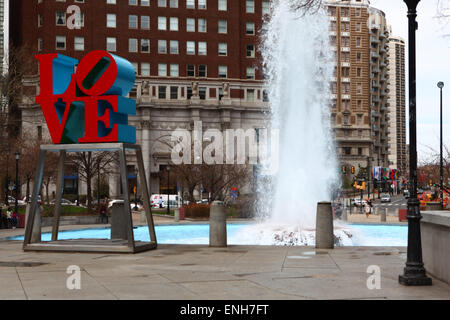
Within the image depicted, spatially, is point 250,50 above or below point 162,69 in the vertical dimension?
above

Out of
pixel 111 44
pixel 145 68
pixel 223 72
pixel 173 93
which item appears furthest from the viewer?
pixel 223 72

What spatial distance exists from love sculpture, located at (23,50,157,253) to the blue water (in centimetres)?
889

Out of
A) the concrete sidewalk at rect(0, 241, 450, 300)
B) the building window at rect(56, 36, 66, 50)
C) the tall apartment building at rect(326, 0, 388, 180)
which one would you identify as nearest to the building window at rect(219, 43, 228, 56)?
the building window at rect(56, 36, 66, 50)

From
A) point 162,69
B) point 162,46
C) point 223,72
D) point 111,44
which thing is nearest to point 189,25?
point 162,46

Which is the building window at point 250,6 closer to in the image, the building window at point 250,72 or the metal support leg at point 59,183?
the building window at point 250,72

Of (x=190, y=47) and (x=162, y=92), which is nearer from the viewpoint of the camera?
(x=162, y=92)

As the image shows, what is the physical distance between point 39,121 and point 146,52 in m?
17.9

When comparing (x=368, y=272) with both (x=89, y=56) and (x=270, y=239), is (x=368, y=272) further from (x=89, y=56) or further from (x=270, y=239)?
(x=270, y=239)

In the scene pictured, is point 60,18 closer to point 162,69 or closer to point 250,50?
point 162,69

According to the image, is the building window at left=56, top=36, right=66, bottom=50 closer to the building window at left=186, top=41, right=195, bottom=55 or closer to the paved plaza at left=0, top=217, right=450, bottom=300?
the building window at left=186, top=41, right=195, bottom=55

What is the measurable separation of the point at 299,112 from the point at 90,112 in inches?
624

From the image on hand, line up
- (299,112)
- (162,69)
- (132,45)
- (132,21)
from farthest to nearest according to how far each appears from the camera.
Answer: (162,69), (132,21), (132,45), (299,112)

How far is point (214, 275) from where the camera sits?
12.2m

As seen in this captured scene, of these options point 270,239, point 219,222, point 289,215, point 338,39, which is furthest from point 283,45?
point 338,39
